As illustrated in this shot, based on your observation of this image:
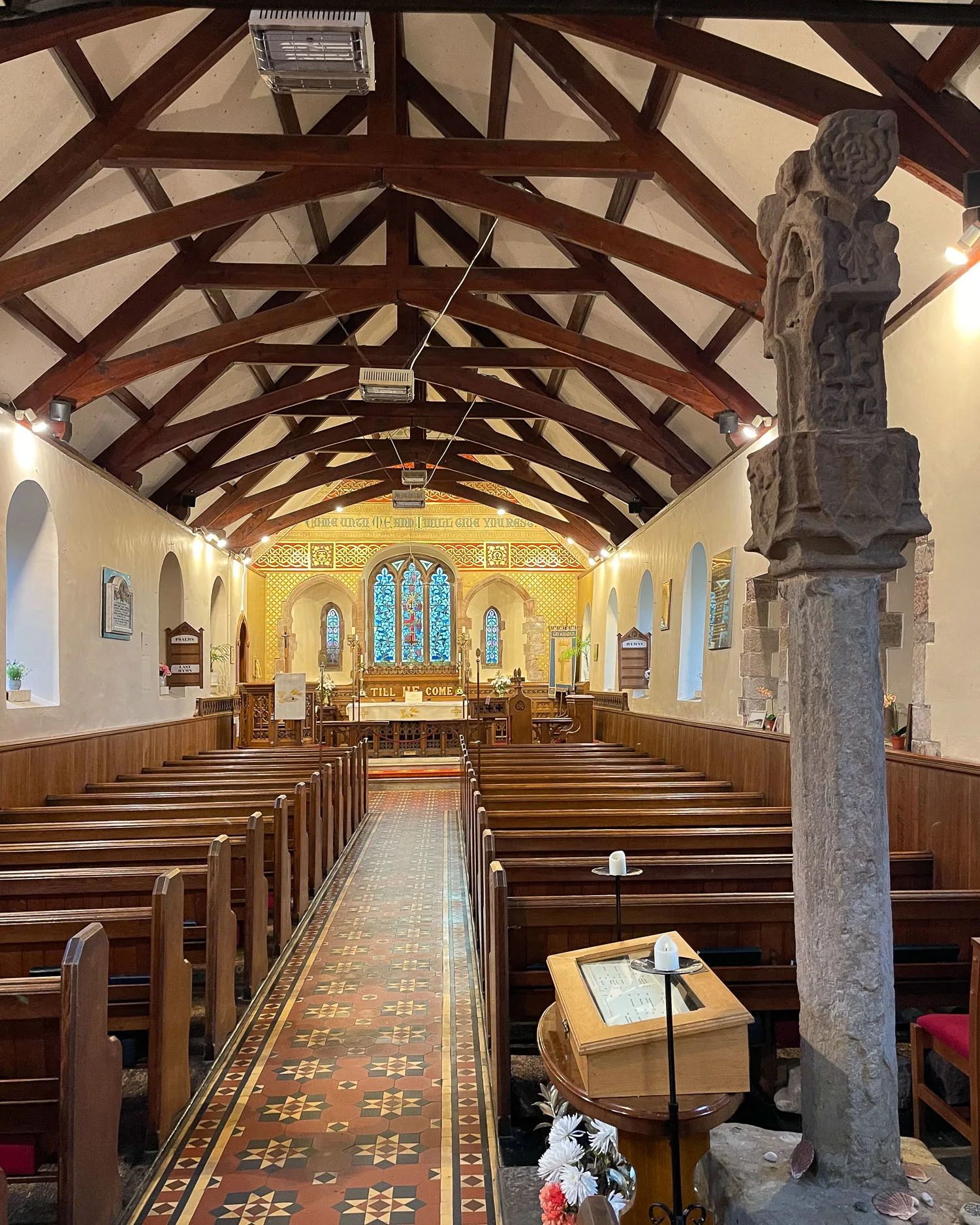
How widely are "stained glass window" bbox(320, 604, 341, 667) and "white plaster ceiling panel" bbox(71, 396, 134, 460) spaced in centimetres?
1097

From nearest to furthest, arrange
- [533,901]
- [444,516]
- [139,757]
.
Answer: [533,901] < [139,757] < [444,516]

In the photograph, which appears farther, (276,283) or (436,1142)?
(276,283)

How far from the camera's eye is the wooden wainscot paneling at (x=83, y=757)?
6.89 metres

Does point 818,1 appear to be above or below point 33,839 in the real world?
above

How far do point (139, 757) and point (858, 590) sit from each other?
8.86 meters

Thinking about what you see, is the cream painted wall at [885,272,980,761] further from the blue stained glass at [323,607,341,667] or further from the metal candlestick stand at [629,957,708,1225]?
the blue stained glass at [323,607,341,667]

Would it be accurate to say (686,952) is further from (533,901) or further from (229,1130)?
(229,1130)

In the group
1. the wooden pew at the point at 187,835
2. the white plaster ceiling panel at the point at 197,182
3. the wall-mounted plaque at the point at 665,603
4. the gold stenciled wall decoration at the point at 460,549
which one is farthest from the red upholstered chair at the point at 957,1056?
the gold stenciled wall decoration at the point at 460,549

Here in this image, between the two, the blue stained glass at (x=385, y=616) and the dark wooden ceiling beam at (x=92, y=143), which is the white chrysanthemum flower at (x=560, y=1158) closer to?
the dark wooden ceiling beam at (x=92, y=143)

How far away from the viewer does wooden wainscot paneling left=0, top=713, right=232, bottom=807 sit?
6887mm

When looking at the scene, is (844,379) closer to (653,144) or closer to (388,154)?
(653,144)

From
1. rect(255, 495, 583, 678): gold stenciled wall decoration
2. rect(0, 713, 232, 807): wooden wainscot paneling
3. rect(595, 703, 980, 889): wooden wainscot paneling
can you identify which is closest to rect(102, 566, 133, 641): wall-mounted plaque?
rect(0, 713, 232, 807): wooden wainscot paneling

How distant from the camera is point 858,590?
235cm

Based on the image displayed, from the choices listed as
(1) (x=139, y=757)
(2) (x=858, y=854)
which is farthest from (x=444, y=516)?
(2) (x=858, y=854)
